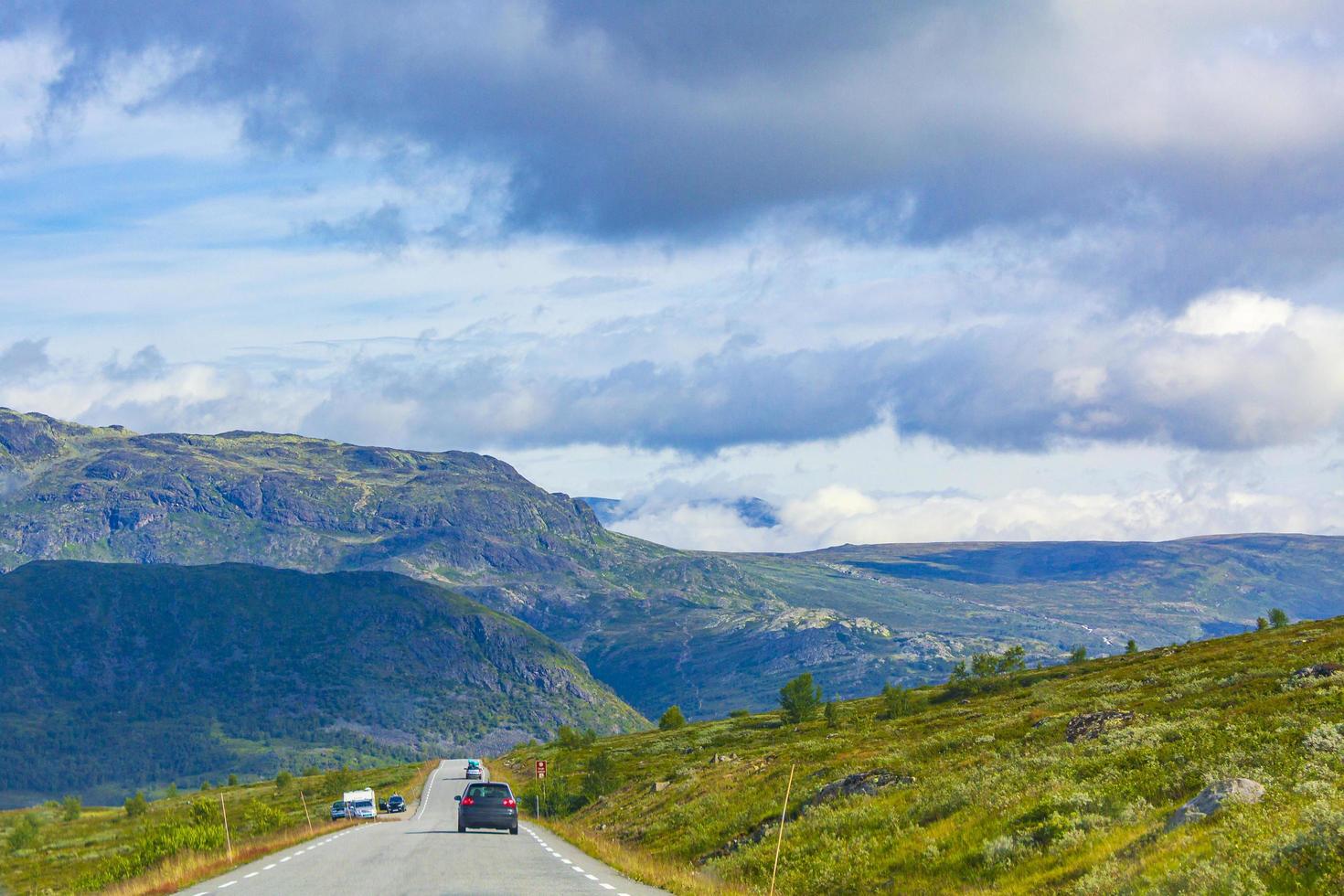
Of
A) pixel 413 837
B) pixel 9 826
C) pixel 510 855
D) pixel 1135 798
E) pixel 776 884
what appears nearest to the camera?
pixel 1135 798

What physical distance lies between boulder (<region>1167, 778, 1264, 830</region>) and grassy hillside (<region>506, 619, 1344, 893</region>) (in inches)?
9.4

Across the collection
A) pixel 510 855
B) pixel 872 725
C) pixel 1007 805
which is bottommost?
pixel 872 725

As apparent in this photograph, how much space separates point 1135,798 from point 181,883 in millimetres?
22104

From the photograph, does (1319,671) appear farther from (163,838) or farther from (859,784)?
(163,838)

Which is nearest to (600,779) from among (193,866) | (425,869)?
(193,866)

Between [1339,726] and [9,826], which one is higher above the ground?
[1339,726]

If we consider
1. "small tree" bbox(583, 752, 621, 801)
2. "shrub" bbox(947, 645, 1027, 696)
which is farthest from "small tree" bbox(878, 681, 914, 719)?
"small tree" bbox(583, 752, 621, 801)

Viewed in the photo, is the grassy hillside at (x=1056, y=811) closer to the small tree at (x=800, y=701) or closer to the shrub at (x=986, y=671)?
the shrub at (x=986, y=671)

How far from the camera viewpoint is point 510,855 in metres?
35.9

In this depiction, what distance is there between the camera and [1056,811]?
24.5 m

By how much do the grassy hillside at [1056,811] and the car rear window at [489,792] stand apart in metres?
4.89

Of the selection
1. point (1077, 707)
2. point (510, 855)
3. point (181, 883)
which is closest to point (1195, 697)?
point (1077, 707)

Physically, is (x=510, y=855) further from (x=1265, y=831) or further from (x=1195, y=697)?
(x=1195, y=697)

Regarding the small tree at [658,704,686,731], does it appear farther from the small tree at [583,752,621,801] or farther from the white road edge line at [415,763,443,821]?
the small tree at [583,752,621,801]
